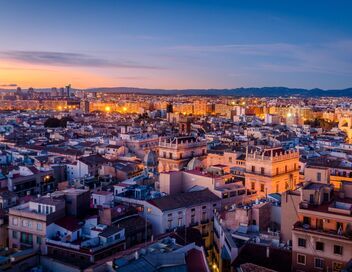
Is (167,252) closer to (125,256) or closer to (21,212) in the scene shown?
(125,256)

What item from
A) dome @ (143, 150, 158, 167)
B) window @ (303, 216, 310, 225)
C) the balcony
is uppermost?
window @ (303, 216, 310, 225)

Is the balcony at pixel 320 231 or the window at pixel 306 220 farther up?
the window at pixel 306 220

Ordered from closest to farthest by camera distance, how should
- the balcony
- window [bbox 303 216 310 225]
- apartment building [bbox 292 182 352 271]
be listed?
the balcony
apartment building [bbox 292 182 352 271]
window [bbox 303 216 310 225]

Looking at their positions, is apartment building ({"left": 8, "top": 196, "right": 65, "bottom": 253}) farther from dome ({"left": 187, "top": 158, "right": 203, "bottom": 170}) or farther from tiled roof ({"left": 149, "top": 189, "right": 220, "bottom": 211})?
dome ({"left": 187, "top": 158, "right": 203, "bottom": 170})

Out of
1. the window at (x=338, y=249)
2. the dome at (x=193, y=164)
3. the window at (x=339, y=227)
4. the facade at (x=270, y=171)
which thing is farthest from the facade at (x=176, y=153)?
the window at (x=338, y=249)

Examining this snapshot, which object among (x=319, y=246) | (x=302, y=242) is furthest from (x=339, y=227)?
(x=302, y=242)

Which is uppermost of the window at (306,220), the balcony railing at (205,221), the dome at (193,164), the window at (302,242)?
the window at (306,220)

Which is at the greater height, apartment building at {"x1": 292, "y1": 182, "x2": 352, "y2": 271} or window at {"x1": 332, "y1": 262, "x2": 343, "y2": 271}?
apartment building at {"x1": 292, "y1": 182, "x2": 352, "y2": 271}

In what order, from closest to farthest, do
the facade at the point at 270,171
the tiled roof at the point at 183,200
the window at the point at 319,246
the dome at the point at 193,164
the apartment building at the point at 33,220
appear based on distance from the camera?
the window at the point at 319,246 → the apartment building at the point at 33,220 → the tiled roof at the point at 183,200 → the facade at the point at 270,171 → the dome at the point at 193,164

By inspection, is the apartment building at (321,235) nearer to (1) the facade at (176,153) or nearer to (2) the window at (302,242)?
(2) the window at (302,242)

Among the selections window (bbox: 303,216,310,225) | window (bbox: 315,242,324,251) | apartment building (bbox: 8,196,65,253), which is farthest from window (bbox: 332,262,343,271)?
apartment building (bbox: 8,196,65,253)
